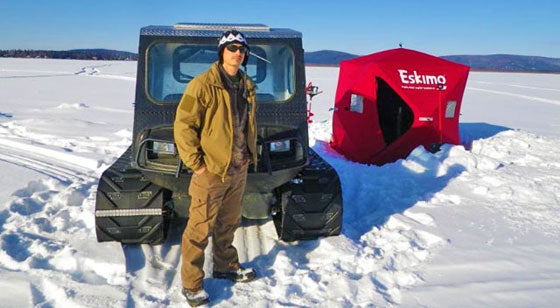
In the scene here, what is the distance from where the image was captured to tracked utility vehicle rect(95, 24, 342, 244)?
354 centimetres

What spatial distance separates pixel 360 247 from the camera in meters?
3.89

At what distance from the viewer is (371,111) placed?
721 centimetres

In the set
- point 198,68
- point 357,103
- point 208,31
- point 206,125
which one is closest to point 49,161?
point 198,68

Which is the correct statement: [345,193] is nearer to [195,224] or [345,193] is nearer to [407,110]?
[195,224]

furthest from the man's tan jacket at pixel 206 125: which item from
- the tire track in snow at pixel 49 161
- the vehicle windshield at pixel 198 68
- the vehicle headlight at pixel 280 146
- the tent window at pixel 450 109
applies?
the tent window at pixel 450 109

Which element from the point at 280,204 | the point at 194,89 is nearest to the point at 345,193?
the point at 280,204

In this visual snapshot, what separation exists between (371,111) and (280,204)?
3.80 meters

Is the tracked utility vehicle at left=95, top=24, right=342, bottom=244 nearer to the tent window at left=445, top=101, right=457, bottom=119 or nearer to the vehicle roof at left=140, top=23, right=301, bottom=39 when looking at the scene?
the vehicle roof at left=140, top=23, right=301, bottom=39

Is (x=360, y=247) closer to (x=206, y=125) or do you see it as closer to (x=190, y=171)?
(x=190, y=171)

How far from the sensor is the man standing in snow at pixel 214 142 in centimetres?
283

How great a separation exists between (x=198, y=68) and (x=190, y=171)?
121 cm

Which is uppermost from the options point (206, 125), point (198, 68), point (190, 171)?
point (198, 68)

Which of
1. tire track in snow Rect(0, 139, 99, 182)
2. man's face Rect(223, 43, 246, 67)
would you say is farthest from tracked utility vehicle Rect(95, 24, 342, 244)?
tire track in snow Rect(0, 139, 99, 182)

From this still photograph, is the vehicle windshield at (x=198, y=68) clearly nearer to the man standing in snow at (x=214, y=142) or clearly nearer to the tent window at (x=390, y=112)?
the man standing in snow at (x=214, y=142)
